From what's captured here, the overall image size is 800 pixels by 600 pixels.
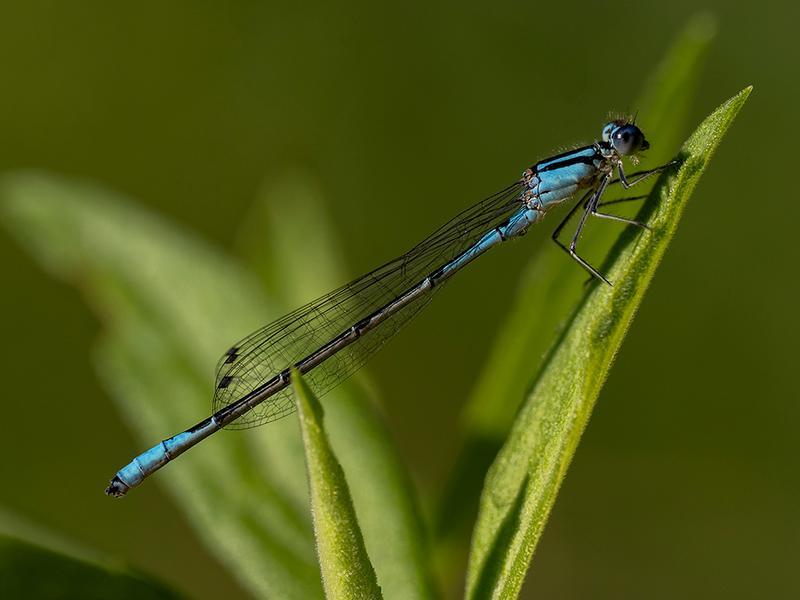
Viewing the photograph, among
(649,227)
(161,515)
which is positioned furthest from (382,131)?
(649,227)

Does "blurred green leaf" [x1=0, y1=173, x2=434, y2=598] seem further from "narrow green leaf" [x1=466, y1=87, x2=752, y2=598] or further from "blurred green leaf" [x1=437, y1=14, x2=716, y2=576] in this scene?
"narrow green leaf" [x1=466, y1=87, x2=752, y2=598]

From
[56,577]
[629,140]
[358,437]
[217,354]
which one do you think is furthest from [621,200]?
[56,577]

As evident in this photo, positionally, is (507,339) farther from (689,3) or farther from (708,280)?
(689,3)

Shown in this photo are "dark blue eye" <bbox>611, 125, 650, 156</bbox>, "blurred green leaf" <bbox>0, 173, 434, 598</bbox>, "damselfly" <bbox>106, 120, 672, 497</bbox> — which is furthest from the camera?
"dark blue eye" <bbox>611, 125, 650, 156</bbox>

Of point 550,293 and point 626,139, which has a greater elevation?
point 626,139

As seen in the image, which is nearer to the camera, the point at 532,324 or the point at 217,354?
the point at 532,324

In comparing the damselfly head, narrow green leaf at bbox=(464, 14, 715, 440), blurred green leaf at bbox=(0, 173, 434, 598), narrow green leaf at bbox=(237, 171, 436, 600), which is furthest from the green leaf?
the damselfly head

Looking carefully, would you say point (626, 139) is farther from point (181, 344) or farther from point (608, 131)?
point (181, 344)

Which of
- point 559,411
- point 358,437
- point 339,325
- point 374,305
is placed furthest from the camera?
point 374,305
